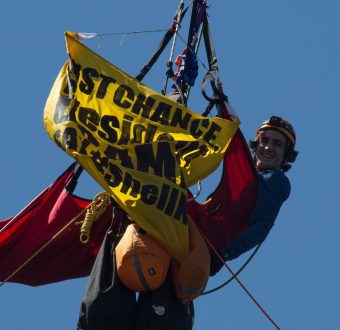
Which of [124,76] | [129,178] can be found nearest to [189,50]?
[124,76]

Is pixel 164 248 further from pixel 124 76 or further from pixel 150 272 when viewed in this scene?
pixel 124 76

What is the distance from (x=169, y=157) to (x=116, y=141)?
565mm

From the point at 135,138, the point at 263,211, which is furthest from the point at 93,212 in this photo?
the point at 263,211

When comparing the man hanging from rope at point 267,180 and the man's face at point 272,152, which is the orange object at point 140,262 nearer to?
the man hanging from rope at point 267,180

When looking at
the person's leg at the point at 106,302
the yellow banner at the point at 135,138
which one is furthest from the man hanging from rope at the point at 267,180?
the person's leg at the point at 106,302

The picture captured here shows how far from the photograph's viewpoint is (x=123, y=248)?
16.4 meters

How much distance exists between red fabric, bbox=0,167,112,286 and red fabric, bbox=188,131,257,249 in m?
1.13

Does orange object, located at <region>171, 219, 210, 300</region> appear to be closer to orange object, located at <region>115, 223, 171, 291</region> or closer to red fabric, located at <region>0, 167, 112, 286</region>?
orange object, located at <region>115, 223, 171, 291</region>

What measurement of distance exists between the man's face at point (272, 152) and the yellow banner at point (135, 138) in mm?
647

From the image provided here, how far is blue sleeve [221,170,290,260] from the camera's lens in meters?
17.3

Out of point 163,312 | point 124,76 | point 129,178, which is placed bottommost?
point 163,312

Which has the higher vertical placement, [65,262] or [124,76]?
[124,76]

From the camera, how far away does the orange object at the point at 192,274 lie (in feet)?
54.0

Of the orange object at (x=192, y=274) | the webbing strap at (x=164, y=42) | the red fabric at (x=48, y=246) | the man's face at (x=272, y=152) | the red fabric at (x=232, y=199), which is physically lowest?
the orange object at (x=192, y=274)
